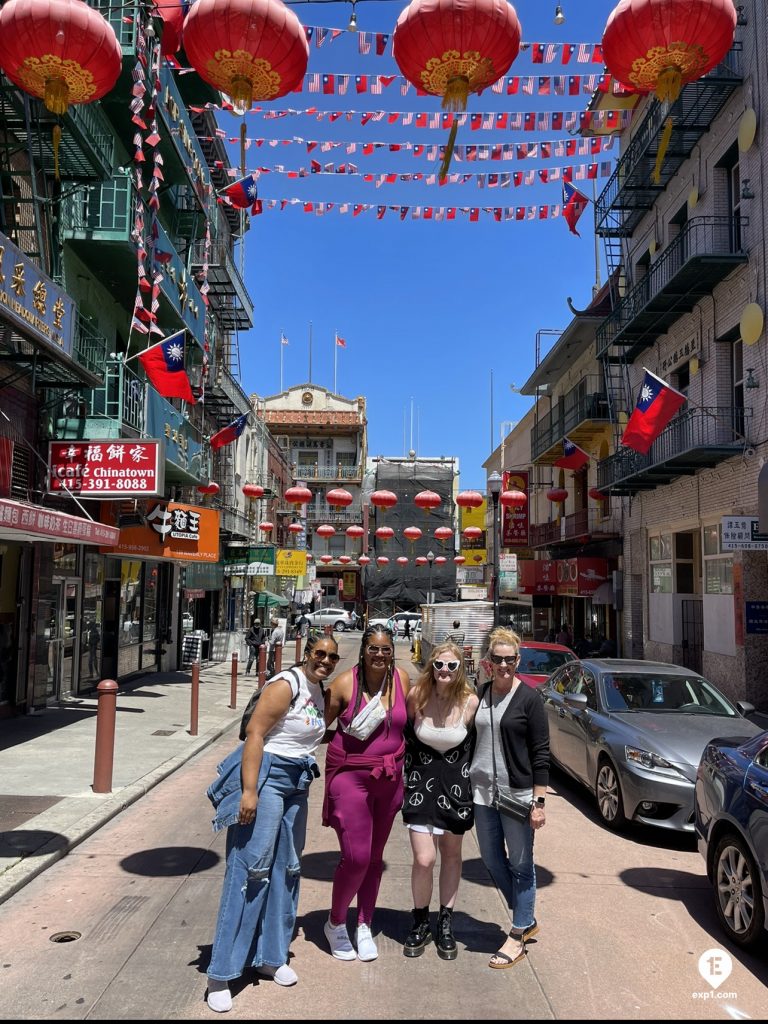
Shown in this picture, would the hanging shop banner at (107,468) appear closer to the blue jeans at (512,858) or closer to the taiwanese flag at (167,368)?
the taiwanese flag at (167,368)

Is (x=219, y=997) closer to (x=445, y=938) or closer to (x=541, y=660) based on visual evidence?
(x=445, y=938)

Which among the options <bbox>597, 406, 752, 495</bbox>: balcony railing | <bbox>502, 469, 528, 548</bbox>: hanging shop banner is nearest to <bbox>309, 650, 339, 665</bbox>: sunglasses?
<bbox>597, 406, 752, 495</bbox>: balcony railing

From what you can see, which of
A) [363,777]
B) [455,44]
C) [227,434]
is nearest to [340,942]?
[363,777]

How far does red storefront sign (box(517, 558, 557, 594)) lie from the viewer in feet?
99.8

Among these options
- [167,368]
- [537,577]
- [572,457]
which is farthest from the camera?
[537,577]

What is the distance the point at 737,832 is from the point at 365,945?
2.28 m

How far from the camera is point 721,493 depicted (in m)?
18.2

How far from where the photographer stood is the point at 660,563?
2247 cm

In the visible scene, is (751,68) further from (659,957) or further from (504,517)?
(504,517)

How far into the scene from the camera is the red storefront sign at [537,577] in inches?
1198

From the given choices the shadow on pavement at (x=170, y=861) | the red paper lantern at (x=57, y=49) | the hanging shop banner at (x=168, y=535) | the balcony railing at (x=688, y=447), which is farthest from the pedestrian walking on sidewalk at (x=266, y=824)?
the balcony railing at (x=688, y=447)

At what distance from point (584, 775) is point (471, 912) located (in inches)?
123

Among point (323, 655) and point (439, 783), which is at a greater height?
point (323, 655)

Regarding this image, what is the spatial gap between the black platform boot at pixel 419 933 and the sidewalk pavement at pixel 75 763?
9.04 feet
